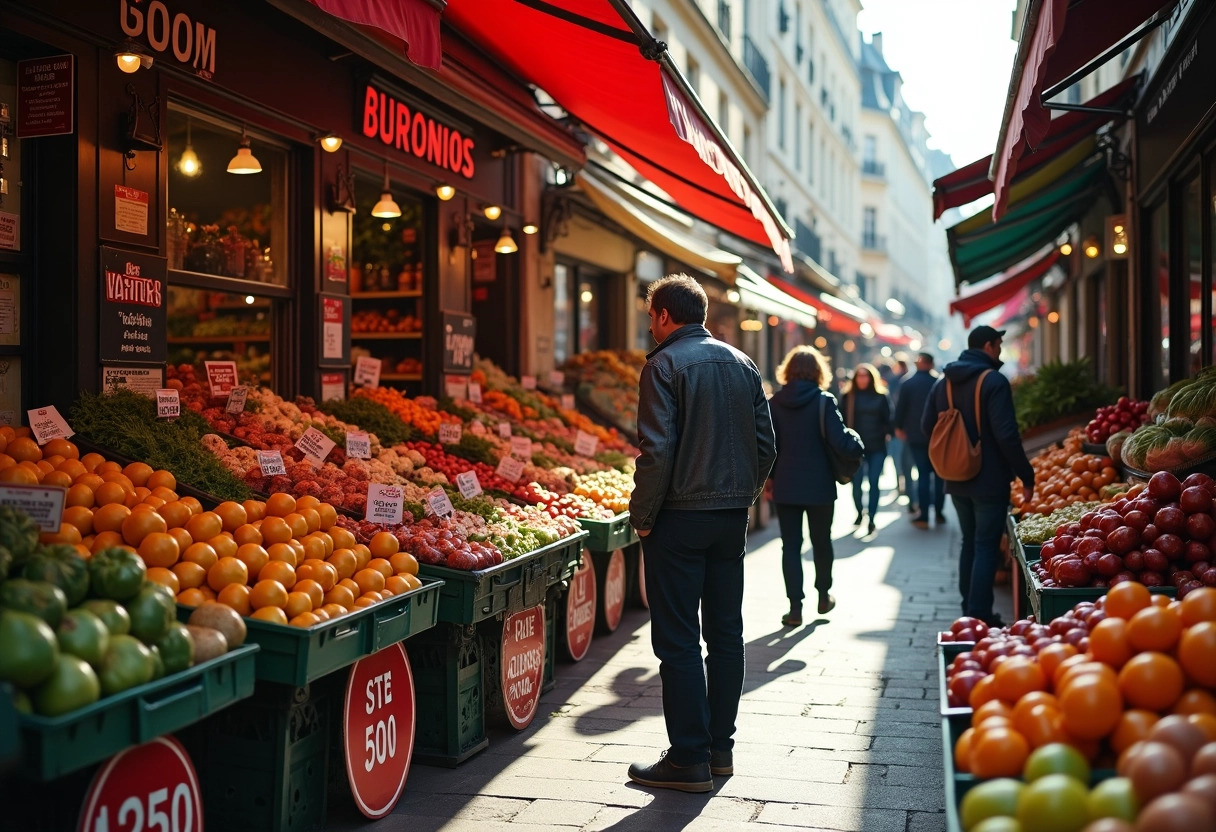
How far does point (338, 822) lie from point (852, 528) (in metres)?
9.79

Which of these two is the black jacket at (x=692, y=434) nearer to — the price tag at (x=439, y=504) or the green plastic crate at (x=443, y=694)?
the green plastic crate at (x=443, y=694)

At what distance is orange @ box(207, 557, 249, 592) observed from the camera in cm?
397

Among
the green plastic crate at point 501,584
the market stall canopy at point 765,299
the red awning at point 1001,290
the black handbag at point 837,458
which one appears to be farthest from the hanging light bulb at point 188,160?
the red awning at point 1001,290

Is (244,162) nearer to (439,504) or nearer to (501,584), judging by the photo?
(439,504)

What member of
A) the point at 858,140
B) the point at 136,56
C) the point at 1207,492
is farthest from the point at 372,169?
the point at 858,140

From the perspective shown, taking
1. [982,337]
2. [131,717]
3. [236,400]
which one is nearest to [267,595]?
[131,717]

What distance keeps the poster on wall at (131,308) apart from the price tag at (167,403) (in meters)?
0.19

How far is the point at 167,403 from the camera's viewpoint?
5.59m

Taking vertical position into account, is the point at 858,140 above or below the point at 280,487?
above

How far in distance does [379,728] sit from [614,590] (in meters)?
3.53

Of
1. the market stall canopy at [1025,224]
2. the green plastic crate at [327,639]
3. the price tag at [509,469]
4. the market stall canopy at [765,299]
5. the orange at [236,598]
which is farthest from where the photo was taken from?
the market stall canopy at [765,299]

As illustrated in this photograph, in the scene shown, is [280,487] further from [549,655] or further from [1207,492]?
[1207,492]

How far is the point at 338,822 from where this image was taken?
14.3ft

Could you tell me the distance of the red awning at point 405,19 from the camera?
4.11 meters
